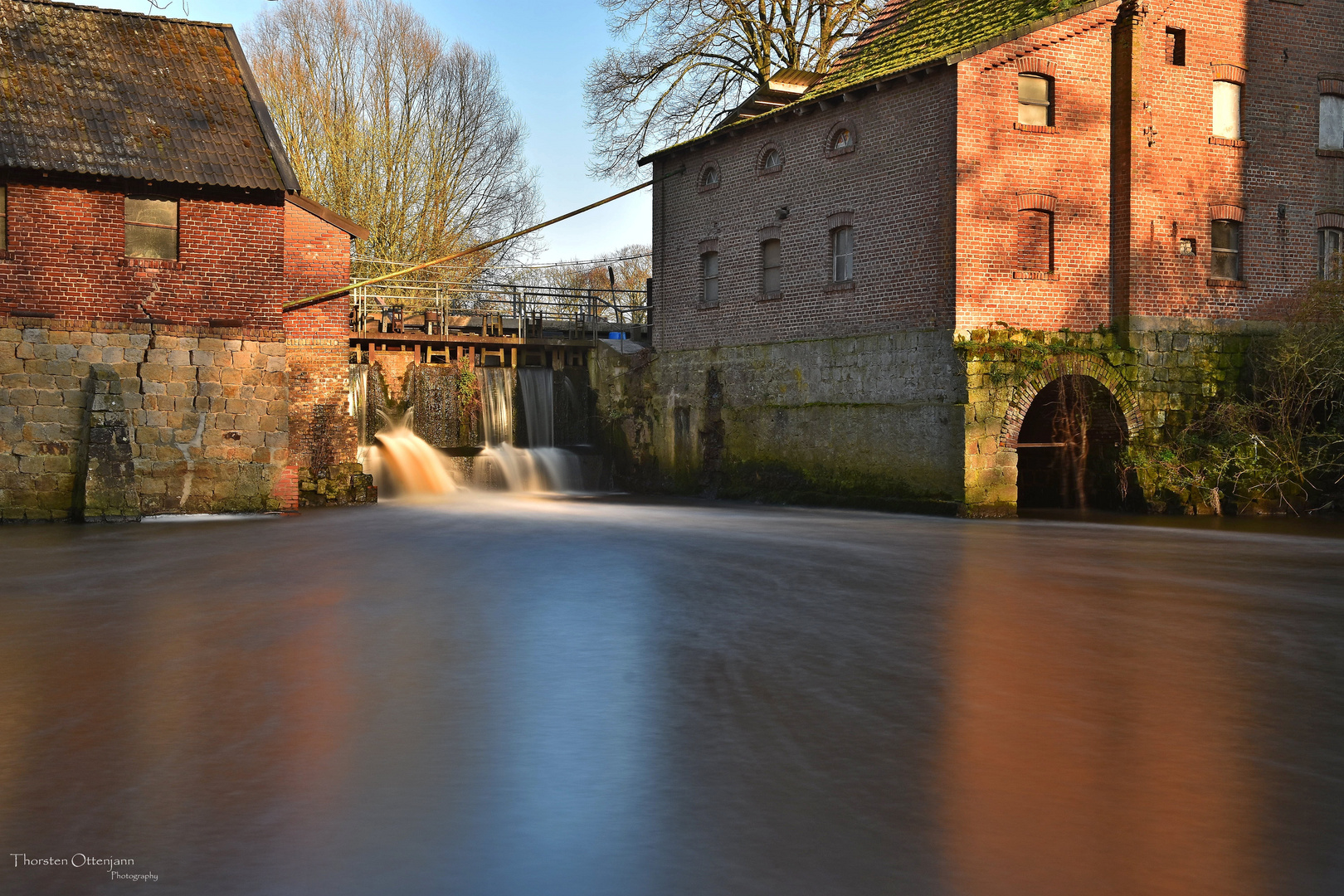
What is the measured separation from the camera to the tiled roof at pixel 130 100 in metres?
17.6

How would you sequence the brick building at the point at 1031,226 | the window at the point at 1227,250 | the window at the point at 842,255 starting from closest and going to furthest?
1. the brick building at the point at 1031,226
2. the window at the point at 1227,250
3. the window at the point at 842,255

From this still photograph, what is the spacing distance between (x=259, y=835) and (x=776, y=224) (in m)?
19.1

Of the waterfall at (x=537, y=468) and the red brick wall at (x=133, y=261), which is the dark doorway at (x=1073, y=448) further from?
the red brick wall at (x=133, y=261)

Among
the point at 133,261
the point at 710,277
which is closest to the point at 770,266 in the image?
the point at 710,277

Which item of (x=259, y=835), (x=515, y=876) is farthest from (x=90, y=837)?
(x=515, y=876)

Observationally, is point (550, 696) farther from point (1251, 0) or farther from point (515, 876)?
point (1251, 0)

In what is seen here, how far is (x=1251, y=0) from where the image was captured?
20312 mm

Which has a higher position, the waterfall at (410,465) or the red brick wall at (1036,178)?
the red brick wall at (1036,178)

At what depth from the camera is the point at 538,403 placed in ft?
90.4

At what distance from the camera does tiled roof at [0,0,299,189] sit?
17609 mm

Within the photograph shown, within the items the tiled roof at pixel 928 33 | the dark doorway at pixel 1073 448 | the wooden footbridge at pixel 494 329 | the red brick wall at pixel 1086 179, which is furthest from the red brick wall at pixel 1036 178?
the wooden footbridge at pixel 494 329

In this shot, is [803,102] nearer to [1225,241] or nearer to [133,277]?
[1225,241]

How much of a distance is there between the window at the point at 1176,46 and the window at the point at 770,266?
746 cm

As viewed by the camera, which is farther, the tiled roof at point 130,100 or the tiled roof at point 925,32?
the tiled roof at point 925,32
